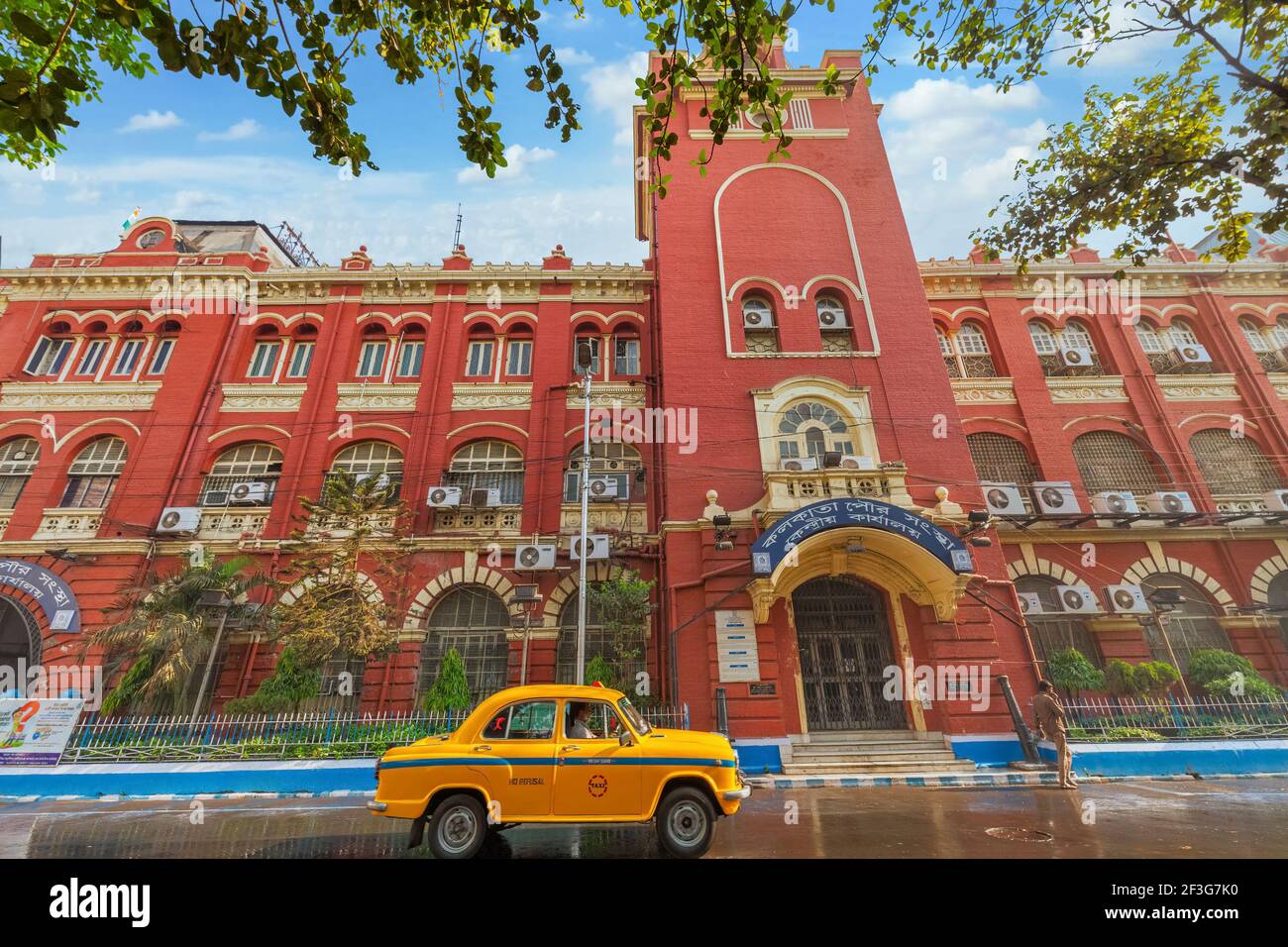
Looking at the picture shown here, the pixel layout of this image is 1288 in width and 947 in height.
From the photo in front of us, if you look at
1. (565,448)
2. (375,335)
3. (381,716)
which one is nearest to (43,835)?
(381,716)

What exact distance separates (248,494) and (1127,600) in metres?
24.4

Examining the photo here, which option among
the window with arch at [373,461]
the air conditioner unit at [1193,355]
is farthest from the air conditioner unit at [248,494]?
the air conditioner unit at [1193,355]

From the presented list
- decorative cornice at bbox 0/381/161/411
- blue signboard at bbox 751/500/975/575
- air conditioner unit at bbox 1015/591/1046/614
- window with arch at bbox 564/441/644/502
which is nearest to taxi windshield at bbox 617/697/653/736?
blue signboard at bbox 751/500/975/575

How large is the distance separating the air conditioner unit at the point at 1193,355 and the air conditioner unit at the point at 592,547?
20073mm

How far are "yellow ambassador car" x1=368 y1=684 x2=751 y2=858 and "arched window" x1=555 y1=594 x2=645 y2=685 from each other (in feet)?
23.2

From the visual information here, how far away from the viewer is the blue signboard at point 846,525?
1149cm

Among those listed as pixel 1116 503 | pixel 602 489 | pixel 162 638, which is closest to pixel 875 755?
pixel 602 489

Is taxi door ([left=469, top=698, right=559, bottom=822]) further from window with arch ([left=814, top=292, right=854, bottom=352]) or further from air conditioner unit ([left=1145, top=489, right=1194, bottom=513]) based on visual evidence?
air conditioner unit ([left=1145, top=489, right=1194, bottom=513])

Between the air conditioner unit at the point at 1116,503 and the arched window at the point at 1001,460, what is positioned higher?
the arched window at the point at 1001,460

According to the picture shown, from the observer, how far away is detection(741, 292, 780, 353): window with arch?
1619 cm

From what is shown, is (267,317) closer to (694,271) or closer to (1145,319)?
(694,271)

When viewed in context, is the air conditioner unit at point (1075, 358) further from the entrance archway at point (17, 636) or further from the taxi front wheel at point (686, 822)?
the entrance archway at point (17, 636)

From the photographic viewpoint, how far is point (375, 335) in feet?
60.8
